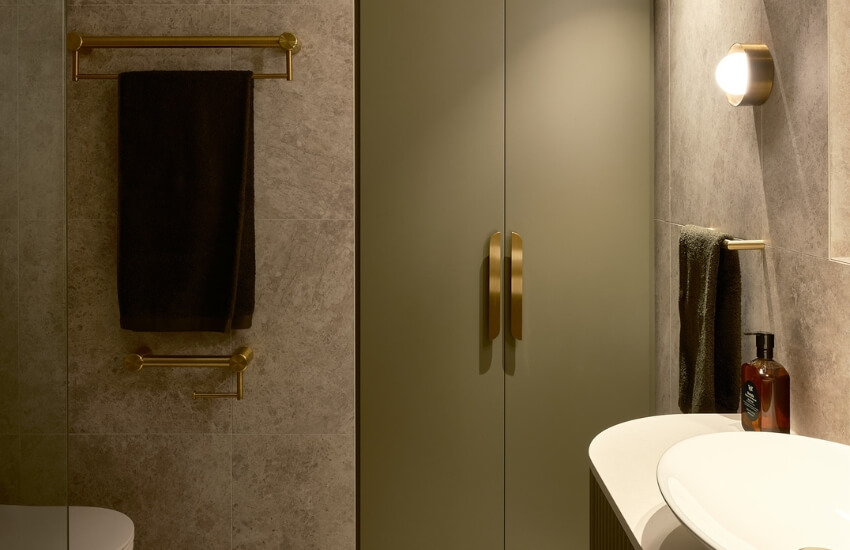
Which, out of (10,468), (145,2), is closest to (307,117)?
(145,2)

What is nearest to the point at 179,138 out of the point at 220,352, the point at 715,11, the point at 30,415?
the point at 220,352

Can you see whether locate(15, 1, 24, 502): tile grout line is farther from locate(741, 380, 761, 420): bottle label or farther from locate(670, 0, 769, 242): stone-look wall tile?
locate(670, 0, 769, 242): stone-look wall tile

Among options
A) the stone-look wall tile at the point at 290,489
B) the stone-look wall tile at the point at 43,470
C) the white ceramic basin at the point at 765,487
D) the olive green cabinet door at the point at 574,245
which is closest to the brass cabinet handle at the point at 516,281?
the olive green cabinet door at the point at 574,245

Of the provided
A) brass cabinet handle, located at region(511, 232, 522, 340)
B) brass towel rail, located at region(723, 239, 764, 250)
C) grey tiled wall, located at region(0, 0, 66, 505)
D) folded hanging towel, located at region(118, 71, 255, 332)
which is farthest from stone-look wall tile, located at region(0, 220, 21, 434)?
brass cabinet handle, located at region(511, 232, 522, 340)

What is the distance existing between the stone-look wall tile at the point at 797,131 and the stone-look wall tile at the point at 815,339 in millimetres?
48

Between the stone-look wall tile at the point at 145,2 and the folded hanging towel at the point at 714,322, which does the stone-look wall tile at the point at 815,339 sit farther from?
the stone-look wall tile at the point at 145,2

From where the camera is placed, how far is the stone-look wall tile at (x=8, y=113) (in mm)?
633

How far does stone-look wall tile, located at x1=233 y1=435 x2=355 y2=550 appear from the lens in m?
2.23

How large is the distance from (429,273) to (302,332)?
1.41ft

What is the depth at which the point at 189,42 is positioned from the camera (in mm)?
2094

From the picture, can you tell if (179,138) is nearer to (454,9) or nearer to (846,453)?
(454,9)

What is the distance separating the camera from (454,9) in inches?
91.2

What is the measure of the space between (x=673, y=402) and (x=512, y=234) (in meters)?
0.67

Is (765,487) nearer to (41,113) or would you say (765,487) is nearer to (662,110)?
(41,113)
